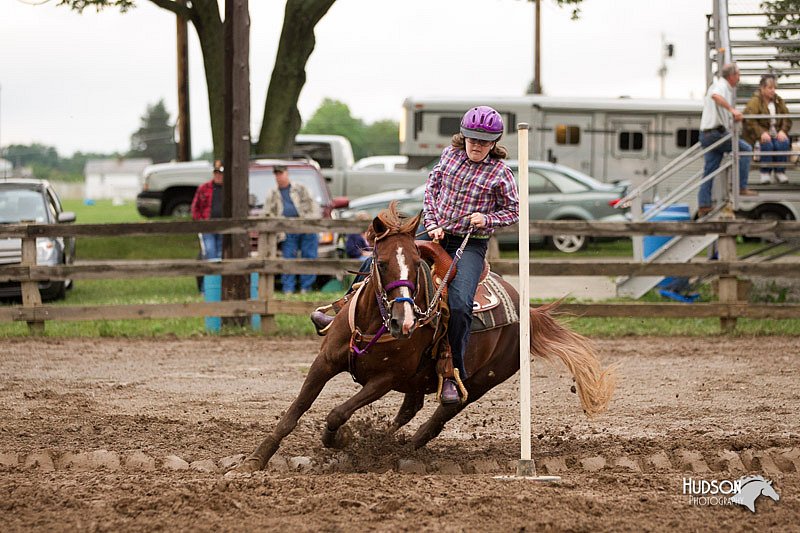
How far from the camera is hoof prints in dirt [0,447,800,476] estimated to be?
21.9 feet

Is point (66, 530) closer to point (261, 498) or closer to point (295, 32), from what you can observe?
point (261, 498)

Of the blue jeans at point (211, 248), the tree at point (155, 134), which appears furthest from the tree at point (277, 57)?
the tree at point (155, 134)

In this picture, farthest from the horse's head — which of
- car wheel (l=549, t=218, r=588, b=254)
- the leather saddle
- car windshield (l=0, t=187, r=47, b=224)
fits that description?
car wheel (l=549, t=218, r=588, b=254)

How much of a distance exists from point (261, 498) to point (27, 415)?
3561mm

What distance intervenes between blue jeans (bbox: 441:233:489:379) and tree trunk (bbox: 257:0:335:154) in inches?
602

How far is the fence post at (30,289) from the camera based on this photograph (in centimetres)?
1316

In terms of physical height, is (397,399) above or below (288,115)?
below

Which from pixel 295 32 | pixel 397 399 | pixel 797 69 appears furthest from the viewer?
pixel 295 32

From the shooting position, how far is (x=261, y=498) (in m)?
5.51

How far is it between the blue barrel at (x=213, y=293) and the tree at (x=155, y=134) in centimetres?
11883

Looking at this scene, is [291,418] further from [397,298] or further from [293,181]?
[293,181]

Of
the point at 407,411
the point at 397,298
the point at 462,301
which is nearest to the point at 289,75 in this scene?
the point at 407,411

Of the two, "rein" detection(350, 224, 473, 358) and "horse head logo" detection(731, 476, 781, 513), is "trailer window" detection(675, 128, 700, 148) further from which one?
"horse head logo" detection(731, 476, 781, 513)

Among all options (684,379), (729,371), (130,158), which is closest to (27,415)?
(684,379)
